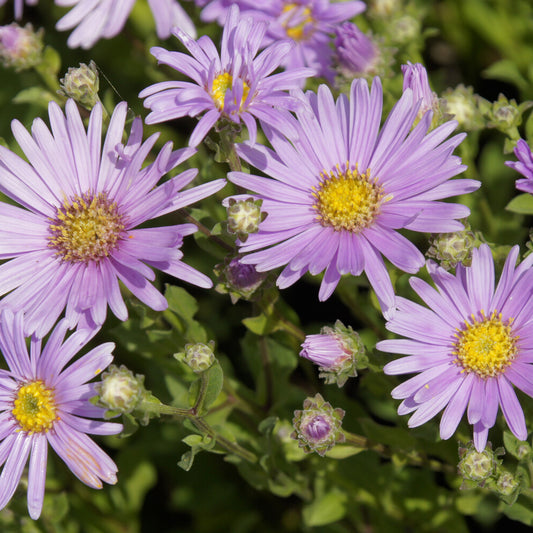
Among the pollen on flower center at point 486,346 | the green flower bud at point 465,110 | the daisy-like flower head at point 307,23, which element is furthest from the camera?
the daisy-like flower head at point 307,23

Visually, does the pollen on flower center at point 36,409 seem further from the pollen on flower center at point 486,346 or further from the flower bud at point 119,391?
the pollen on flower center at point 486,346

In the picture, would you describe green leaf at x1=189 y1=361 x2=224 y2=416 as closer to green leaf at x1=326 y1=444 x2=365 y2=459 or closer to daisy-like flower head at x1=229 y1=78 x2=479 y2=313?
daisy-like flower head at x1=229 y1=78 x2=479 y2=313

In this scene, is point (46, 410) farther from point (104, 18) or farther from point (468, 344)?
point (104, 18)

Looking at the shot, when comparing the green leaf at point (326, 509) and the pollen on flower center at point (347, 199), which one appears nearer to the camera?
the pollen on flower center at point (347, 199)

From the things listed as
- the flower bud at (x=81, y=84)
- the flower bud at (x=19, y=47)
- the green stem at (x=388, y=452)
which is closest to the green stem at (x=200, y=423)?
the green stem at (x=388, y=452)

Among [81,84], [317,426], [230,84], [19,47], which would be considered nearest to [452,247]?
[317,426]

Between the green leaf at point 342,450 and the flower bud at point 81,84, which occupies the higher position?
the flower bud at point 81,84

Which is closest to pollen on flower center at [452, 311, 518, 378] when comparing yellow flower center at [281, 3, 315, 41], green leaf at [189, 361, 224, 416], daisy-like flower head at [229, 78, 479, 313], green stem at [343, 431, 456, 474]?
daisy-like flower head at [229, 78, 479, 313]
